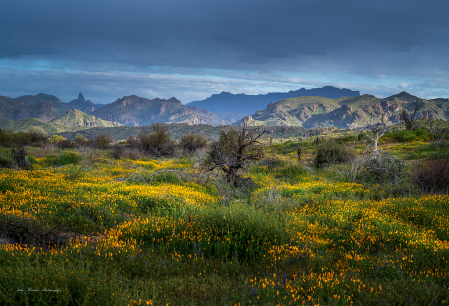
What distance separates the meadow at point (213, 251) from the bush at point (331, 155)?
7984mm

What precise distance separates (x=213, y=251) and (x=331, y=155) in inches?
590

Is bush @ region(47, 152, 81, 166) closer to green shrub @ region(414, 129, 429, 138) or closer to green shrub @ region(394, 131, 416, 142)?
green shrub @ region(394, 131, 416, 142)

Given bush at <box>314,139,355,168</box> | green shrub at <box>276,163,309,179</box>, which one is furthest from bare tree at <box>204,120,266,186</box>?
bush at <box>314,139,355,168</box>

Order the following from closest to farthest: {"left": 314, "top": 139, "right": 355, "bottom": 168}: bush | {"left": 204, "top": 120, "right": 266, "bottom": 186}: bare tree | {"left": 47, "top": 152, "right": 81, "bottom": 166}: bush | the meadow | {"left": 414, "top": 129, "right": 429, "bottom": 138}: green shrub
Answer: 1. the meadow
2. {"left": 204, "top": 120, "right": 266, "bottom": 186}: bare tree
3. {"left": 47, "top": 152, "right": 81, "bottom": 166}: bush
4. {"left": 314, "top": 139, "right": 355, "bottom": 168}: bush
5. {"left": 414, "top": 129, "right": 429, "bottom": 138}: green shrub

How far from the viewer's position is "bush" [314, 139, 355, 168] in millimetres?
16609

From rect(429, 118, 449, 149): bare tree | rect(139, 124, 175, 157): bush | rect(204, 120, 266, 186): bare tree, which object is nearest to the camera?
rect(204, 120, 266, 186): bare tree

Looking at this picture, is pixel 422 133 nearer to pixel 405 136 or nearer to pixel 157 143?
pixel 405 136

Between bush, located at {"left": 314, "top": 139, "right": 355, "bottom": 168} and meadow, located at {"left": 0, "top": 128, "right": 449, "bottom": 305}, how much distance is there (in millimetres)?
7984

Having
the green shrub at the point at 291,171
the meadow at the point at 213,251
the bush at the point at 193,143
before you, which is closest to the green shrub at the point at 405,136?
the green shrub at the point at 291,171

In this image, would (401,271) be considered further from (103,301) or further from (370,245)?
(103,301)

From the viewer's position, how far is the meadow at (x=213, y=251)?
2855 mm

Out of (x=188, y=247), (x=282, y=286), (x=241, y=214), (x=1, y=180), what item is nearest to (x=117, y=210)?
(x=188, y=247)

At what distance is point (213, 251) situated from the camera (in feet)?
15.1

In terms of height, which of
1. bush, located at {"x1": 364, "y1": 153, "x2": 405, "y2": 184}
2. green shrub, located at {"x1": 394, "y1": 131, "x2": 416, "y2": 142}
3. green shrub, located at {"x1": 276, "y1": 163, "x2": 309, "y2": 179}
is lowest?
green shrub, located at {"x1": 276, "y1": 163, "x2": 309, "y2": 179}
